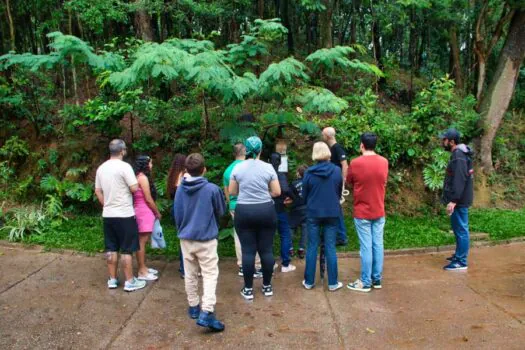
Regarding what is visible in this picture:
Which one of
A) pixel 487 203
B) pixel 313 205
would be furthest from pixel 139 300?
pixel 487 203

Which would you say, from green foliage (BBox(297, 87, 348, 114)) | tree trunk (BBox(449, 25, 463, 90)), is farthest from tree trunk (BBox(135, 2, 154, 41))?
tree trunk (BBox(449, 25, 463, 90))

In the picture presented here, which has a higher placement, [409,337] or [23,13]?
[23,13]

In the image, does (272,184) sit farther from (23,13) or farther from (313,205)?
(23,13)

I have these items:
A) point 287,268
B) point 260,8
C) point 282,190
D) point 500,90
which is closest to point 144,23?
point 260,8

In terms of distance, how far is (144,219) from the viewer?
17.5 feet

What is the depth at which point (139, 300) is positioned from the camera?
16.3ft

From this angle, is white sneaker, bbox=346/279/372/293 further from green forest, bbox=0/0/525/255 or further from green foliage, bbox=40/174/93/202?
green foliage, bbox=40/174/93/202

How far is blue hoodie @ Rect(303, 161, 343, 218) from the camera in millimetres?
4953

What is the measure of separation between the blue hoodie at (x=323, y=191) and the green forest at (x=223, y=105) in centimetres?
122

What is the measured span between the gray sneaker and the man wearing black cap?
13.5 ft

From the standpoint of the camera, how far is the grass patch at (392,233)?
6734 mm

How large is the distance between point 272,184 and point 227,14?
7776 mm

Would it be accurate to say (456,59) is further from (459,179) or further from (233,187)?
(233,187)

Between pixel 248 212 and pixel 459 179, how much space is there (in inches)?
115
